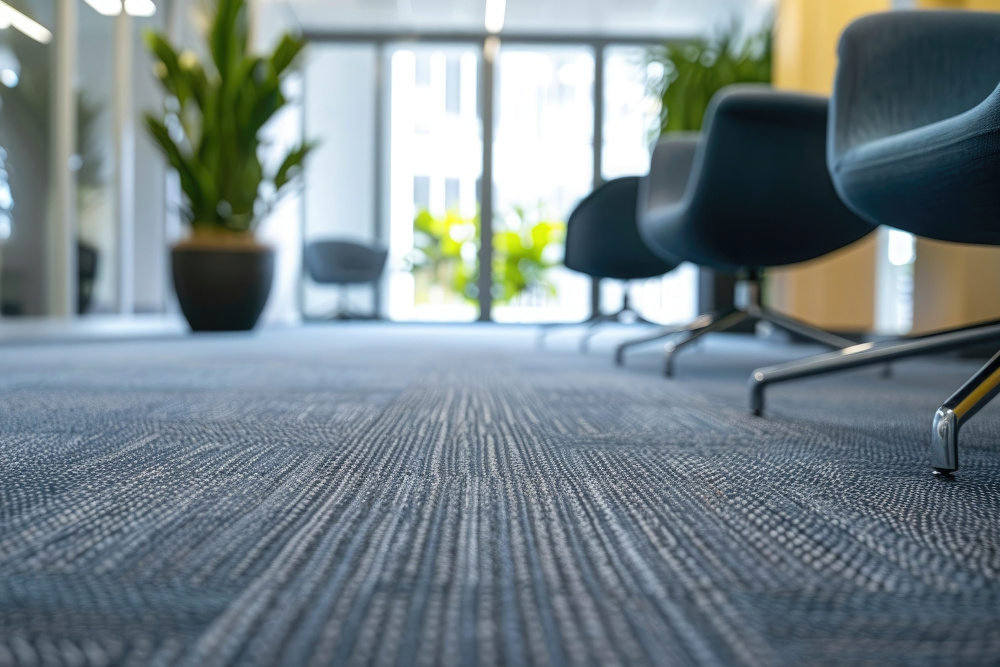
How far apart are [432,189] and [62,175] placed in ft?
10.8

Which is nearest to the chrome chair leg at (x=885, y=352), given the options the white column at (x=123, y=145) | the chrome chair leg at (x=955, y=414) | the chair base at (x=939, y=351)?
the chair base at (x=939, y=351)

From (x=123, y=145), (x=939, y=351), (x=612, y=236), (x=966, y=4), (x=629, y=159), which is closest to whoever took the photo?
(x=939, y=351)

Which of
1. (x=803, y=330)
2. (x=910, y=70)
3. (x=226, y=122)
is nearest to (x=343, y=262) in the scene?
(x=226, y=122)

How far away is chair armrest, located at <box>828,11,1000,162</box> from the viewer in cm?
101

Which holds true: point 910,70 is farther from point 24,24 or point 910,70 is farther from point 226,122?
point 24,24

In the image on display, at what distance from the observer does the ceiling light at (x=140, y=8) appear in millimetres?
3504

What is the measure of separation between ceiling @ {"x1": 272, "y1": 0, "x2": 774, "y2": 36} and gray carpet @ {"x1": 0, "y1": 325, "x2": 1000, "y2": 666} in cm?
457

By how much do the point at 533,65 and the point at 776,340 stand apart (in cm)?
375

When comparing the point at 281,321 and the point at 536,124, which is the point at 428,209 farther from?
the point at 281,321

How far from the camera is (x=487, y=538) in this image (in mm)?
472

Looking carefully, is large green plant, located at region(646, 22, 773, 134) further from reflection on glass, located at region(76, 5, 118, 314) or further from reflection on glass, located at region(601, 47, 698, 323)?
reflection on glass, located at region(76, 5, 118, 314)

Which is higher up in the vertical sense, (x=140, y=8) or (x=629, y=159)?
(x=140, y=8)

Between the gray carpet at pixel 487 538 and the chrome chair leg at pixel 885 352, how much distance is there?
6 centimetres

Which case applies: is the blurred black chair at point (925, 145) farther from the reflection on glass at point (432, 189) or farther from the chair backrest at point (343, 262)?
the reflection on glass at point (432, 189)
